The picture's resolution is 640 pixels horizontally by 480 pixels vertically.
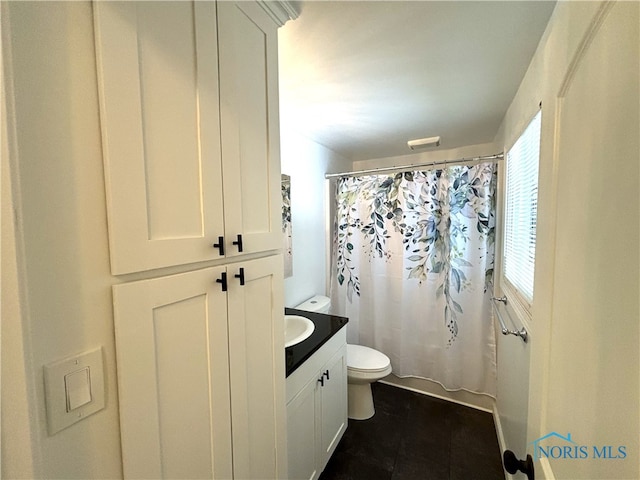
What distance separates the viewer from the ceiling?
96 centimetres

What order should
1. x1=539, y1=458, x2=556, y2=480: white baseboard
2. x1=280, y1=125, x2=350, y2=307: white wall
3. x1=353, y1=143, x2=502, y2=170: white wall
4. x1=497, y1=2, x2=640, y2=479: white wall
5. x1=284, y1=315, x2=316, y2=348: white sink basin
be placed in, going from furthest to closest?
x1=353, y1=143, x2=502, y2=170: white wall
x1=280, y1=125, x2=350, y2=307: white wall
x1=284, y1=315, x2=316, y2=348: white sink basin
x1=539, y1=458, x2=556, y2=480: white baseboard
x1=497, y1=2, x2=640, y2=479: white wall

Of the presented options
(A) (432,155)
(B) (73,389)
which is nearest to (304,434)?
(B) (73,389)

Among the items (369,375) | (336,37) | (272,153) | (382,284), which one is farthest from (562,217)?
(382,284)

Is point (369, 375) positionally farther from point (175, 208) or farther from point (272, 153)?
point (175, 208)

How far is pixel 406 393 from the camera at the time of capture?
2.47m

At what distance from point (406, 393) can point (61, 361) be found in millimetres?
2623

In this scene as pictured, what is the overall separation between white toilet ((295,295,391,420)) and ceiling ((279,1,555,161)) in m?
1.54

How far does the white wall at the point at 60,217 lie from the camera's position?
433 mm

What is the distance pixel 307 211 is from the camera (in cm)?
240

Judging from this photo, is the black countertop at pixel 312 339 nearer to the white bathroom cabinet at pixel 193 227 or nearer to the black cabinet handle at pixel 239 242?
the white bathroom cabinet at pixel 193 227

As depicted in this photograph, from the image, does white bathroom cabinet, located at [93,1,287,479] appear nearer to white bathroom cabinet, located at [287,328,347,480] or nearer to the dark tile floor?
white bathroom cabinet, located at [287,328,347,480]

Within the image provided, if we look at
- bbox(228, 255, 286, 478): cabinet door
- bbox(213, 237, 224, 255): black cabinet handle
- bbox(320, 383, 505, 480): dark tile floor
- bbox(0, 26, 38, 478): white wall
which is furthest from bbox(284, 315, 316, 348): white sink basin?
bbox(0, 26, 38, 478): white wall

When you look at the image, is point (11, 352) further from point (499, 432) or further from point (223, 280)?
point (499, 432)

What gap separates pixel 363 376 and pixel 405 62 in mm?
1986
